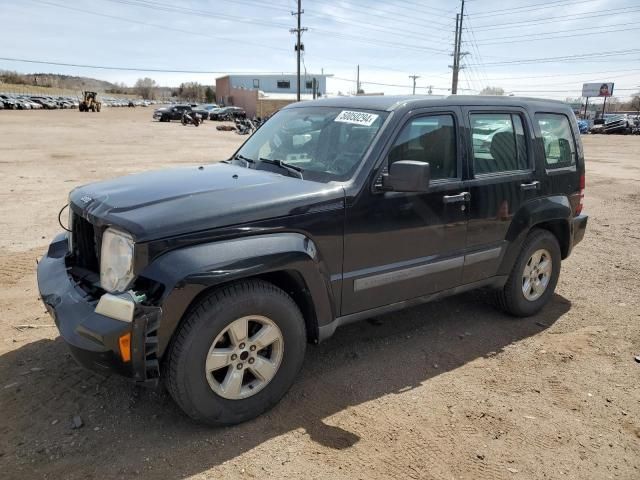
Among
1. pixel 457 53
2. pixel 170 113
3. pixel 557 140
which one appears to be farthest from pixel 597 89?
pixel 557 140

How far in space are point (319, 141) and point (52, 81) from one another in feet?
589

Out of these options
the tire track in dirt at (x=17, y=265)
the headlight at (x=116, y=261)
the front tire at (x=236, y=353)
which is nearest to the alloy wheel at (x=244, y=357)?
the front tire at (x=236, y=353)

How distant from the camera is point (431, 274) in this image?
3859 millimetres

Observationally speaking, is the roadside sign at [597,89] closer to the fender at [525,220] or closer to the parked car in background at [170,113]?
the parked car in background at [170,113]

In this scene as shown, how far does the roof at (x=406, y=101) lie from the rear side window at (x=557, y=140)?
0.31 m

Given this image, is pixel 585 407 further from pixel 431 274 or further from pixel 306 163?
pixel 306 163

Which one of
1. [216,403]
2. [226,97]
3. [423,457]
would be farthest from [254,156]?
[226,97]

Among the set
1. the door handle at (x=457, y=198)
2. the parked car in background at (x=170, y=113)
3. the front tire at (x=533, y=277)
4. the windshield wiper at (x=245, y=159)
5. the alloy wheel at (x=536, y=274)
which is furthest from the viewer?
the parked car in background at (x=170, y=113)

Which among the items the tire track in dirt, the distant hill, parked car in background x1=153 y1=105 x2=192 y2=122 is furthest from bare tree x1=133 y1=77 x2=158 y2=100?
the tire track in dirt

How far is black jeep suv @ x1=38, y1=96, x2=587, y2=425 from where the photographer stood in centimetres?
267

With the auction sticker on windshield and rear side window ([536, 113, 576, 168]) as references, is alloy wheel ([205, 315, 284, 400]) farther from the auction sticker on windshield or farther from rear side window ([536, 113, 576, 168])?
rear side window ([536, 113, 576, 168])

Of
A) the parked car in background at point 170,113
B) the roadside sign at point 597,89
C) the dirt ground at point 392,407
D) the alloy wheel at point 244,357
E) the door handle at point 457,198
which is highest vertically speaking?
the roadside sign at point 597,89

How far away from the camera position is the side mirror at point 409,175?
3.19m

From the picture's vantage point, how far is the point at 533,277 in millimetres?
4812
